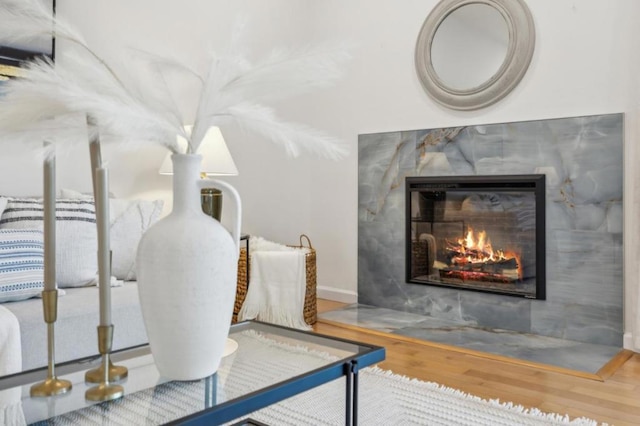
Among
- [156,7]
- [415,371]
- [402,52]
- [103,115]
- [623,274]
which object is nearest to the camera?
[103,115]

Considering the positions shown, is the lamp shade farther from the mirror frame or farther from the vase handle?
the vase handle

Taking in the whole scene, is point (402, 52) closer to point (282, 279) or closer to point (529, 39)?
point (529, 39)

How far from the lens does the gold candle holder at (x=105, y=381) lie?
3.45ft

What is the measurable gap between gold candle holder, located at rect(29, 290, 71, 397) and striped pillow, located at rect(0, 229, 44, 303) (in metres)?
0.99

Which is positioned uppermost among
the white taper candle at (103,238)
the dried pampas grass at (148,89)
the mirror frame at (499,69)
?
the mirror frame at (499,69)

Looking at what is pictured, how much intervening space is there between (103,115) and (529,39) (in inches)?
113

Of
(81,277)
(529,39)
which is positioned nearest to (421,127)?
(529,39)

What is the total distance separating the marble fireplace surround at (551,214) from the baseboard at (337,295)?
305mm

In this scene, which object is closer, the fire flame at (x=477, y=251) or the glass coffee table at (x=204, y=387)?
the glass coffee table at (x=204, y=387)

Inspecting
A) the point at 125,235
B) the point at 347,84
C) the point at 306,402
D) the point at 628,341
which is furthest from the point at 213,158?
the point at 628,341

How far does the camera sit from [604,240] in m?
2.95

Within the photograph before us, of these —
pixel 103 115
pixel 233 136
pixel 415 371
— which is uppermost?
pixel 233 136

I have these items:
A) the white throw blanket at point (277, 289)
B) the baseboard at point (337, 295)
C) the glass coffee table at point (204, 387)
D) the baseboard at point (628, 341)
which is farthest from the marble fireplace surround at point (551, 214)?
the glass coffee table at point (204, 387)

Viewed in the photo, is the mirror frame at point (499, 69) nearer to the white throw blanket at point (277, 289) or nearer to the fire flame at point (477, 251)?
the fire flame at point (477, 251)
